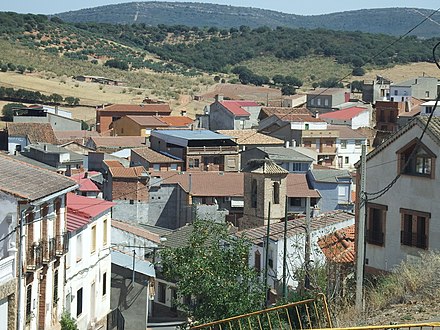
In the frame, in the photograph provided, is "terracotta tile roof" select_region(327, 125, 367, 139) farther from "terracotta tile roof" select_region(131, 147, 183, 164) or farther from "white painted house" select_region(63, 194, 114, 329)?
"white painted house" select_region(63, 194, 114, 329)

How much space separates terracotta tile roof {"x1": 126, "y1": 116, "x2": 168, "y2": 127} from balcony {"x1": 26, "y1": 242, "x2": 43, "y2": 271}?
2215 inches

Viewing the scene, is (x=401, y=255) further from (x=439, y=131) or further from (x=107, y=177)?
(x=107, y=177)

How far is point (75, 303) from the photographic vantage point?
2791 centimetres

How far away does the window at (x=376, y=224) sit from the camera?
2534 centimetres

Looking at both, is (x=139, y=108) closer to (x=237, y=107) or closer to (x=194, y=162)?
(x=237, y=107)

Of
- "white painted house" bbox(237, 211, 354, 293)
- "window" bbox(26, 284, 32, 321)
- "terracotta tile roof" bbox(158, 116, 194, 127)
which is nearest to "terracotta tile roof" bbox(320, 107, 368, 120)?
"terracotta tile roof" bbox(158, 116, 194, 127)

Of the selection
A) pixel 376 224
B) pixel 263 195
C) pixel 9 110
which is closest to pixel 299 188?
pixel 263 195

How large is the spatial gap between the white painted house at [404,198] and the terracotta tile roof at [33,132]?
4124 cm

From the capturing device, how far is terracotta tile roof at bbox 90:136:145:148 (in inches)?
2776

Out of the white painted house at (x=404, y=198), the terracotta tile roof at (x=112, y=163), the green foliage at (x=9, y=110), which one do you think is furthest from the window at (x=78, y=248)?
the green foliage at (x=9, y=110)

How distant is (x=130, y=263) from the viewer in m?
34.2

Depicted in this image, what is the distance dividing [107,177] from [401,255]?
32.6 m

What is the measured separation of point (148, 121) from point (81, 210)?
52.7 m

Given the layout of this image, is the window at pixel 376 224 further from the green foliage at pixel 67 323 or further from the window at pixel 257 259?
the window at pixel 257 259
